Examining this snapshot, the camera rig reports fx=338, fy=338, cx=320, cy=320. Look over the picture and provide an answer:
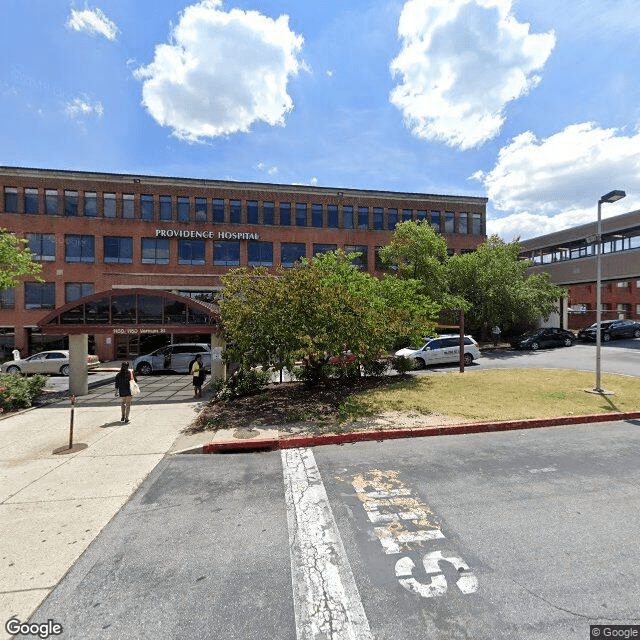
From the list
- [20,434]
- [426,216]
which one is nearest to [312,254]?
[426,216]

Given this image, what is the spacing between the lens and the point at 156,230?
30438 mm

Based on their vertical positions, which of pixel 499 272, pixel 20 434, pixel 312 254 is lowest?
pixel 20 434

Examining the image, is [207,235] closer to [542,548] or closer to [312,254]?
[312,254]

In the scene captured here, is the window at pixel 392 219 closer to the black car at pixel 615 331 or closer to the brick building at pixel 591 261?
the brick building at pixel 591 261

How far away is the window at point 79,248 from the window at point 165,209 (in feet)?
20.3

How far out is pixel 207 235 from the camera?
31.3m

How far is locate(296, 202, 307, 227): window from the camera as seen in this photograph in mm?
33562

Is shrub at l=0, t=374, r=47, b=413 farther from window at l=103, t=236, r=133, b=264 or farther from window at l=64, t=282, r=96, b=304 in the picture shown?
window at l=103, t=236, r=133, b=264

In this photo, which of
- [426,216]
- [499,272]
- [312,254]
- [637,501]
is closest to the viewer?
[637,501]

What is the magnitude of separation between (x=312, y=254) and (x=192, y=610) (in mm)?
31658

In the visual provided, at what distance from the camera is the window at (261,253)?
32.3 metres

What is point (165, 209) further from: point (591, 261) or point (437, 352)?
point (591, 261)

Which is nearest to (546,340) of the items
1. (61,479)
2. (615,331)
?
(615,331)

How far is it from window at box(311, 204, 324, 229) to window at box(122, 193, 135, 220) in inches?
648
